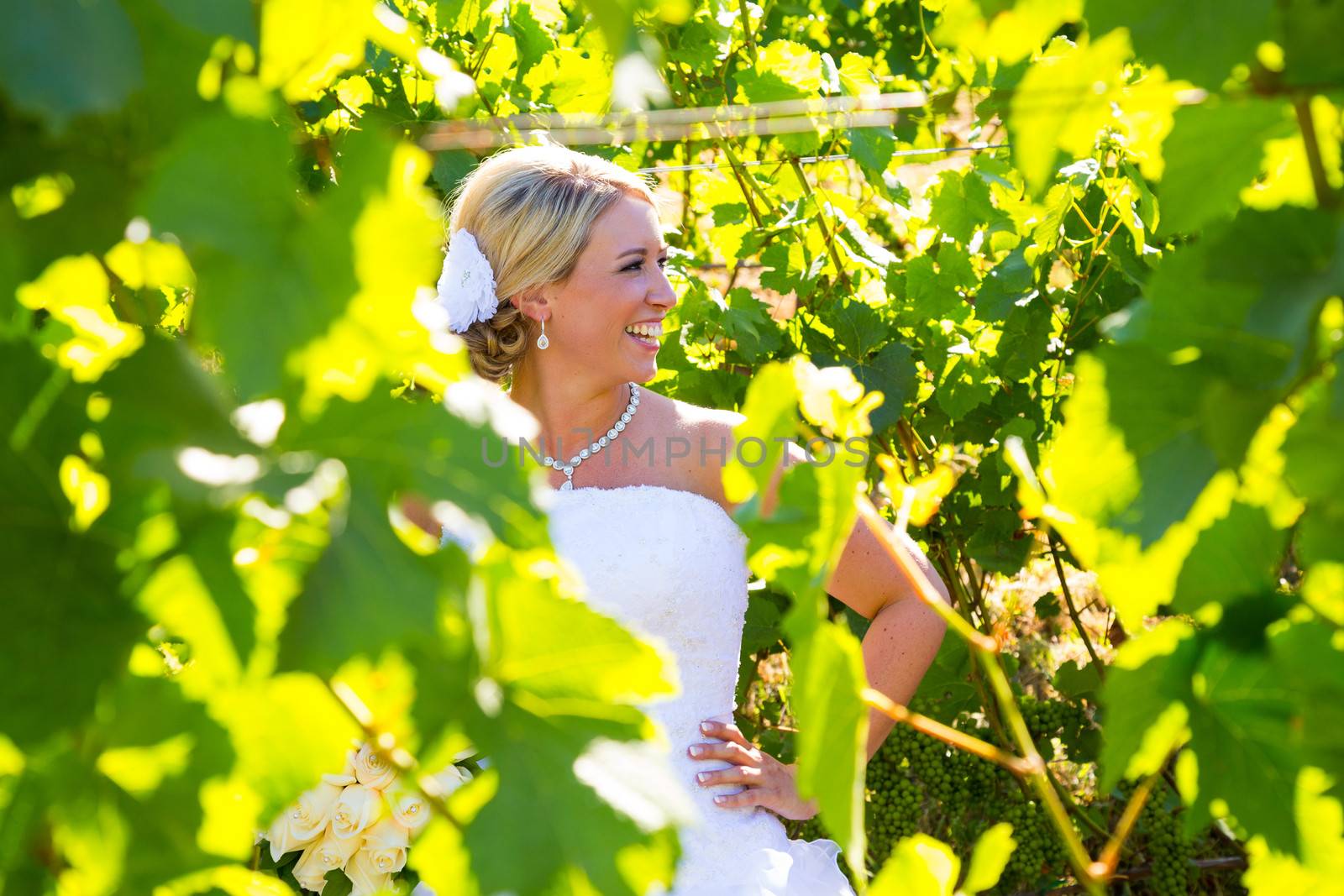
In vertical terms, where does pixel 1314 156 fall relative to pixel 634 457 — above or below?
above

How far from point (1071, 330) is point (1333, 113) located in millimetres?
2384

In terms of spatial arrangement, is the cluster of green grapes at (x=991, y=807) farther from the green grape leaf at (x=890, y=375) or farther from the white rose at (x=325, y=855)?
the white rose at (x=325, y=855)

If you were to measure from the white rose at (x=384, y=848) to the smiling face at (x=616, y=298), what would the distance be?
109 cm

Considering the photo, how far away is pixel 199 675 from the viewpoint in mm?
507

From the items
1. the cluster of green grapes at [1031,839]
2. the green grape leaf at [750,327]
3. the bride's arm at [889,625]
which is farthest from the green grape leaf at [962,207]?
the cluster of green grapes at [1031,839]

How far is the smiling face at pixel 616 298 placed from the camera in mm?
2680

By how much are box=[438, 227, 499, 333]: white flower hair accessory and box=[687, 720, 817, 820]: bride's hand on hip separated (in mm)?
1031

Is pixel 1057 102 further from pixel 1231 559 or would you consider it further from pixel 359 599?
pixel 359 599

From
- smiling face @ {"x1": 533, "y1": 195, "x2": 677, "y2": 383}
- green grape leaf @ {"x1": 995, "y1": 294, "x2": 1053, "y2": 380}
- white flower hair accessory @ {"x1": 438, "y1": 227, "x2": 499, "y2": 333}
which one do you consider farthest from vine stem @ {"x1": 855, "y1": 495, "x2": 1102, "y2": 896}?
green grape leaf @ {"x1": 995, "y1": 294, "x2": 1053, "y2": 380}

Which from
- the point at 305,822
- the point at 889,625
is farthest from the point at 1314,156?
the point at 889,625

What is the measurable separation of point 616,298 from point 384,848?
4.05ft

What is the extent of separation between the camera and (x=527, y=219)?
277 centimetres

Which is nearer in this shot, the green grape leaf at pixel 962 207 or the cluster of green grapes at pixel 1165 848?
the green grape leaf at pixel 962 207

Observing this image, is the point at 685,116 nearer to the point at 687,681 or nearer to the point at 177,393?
the point at 177,393
